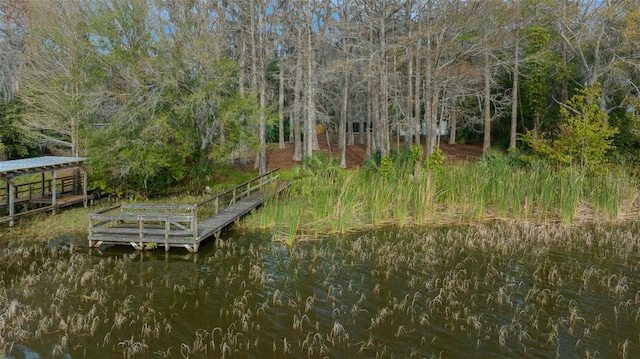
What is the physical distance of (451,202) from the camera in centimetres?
1605

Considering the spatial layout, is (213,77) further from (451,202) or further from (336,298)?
(336,298)

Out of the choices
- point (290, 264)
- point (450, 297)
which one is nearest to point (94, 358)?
point (290, 264)

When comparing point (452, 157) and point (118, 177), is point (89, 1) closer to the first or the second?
point (118, 177)

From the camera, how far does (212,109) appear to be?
20047mm

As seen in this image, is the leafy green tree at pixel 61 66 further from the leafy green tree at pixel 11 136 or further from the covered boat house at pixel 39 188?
the leafy green tree at pixel 11 136

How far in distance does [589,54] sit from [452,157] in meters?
11.6

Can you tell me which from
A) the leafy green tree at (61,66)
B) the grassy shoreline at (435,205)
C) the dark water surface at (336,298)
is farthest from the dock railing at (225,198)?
the leafy green tree at (61,66)

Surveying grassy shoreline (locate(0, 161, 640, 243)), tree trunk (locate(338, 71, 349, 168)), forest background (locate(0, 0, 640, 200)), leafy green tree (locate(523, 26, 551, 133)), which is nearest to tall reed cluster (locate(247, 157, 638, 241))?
grassy shoreline (locate(0, 161, 640, 243))

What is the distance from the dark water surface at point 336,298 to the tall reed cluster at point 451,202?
1.96 meters

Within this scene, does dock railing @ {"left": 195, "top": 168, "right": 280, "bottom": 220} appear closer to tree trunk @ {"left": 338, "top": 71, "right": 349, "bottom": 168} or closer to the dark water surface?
the dark water surface

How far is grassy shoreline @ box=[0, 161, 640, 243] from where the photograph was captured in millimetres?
14771

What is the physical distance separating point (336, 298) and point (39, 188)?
17.8m

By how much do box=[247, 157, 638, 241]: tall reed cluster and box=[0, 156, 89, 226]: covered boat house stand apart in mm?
8673

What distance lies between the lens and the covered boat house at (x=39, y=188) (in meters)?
16.3
